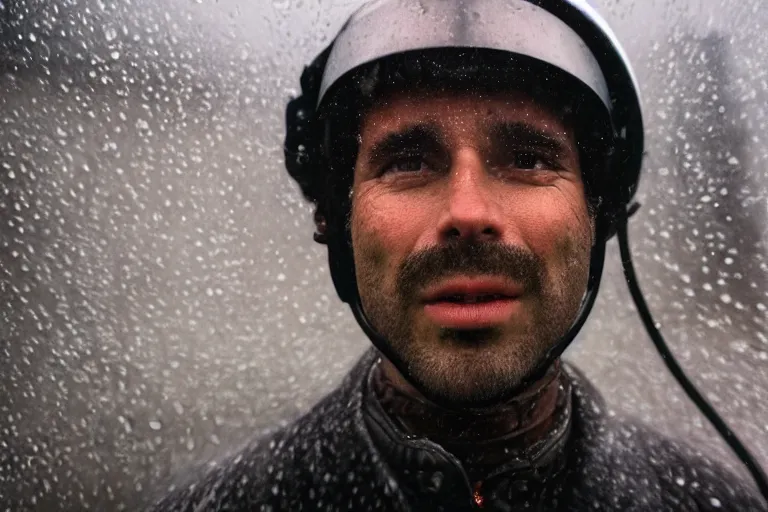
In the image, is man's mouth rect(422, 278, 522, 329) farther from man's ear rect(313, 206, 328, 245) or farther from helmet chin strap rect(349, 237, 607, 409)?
man's ear rect(313, 206, 328, 245)

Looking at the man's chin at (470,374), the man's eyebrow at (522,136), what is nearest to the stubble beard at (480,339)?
the man's chin at (470,374)

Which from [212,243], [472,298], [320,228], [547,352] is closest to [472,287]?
[472,298]

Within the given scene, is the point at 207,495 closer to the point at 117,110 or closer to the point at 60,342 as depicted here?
the point at 60,342

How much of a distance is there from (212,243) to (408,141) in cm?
36

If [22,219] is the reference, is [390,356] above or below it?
below

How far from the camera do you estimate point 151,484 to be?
0.78 metres

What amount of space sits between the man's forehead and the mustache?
12 centimetres

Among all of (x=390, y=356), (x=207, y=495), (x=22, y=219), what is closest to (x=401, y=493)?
(x=390, y=356)

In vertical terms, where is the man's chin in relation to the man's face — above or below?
below

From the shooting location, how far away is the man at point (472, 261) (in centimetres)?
59

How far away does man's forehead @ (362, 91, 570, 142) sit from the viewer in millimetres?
607

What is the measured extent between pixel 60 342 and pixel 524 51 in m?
0.70

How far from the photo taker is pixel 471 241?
57cm

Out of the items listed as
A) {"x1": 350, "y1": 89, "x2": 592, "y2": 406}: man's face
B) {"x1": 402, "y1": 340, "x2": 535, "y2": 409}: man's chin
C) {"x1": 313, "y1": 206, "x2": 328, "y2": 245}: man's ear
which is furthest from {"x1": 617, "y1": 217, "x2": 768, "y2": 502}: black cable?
{"x1": 313, "y1": 206, "x2": 328, "y2": 245}: man's ear
